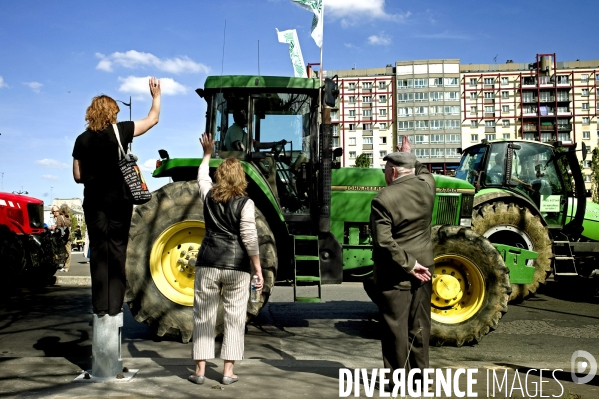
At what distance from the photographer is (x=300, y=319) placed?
8.08 metres

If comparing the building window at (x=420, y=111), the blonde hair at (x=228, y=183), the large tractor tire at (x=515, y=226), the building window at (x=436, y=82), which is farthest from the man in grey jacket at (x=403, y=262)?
the building window at (x=436, y=82)

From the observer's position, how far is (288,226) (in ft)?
23.5

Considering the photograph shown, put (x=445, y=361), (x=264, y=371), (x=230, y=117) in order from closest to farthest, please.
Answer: (x=264, y=371), (x=445, y=361), (x=230, y=117)

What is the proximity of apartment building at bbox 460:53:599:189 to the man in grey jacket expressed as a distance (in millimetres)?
89325

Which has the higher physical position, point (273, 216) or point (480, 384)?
point (273, 216)

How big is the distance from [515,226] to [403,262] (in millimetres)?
7152

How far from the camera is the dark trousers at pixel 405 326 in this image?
14.2 feet

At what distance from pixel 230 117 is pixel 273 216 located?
1.35 m

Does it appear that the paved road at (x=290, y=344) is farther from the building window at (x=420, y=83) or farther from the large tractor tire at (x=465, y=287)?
the building window at (x=420, y=83)

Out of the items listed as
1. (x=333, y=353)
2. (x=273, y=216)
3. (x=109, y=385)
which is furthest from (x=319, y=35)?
(x=109, y=385)

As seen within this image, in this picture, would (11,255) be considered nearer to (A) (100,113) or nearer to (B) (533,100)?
(A) (100,113)

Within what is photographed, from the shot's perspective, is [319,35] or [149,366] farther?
[319,35]

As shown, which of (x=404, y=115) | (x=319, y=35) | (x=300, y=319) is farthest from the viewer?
(x=404, y=115)

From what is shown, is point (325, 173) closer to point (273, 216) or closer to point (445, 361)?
point (273, 216)
